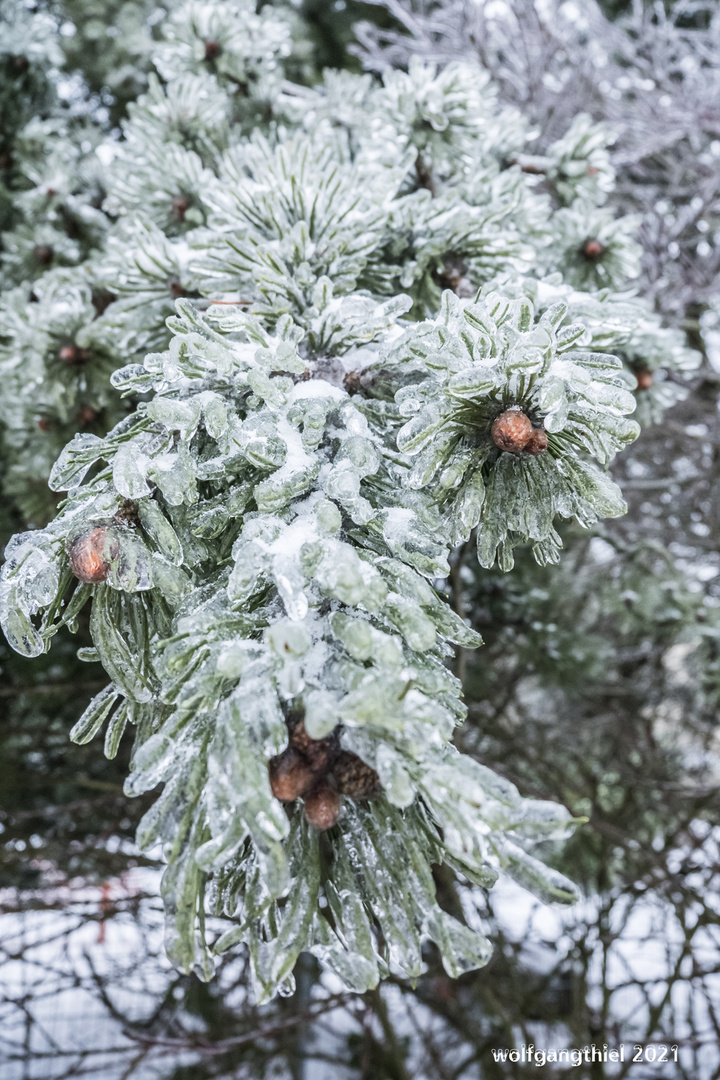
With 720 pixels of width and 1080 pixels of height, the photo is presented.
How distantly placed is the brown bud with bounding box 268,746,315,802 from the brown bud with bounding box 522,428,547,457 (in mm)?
360

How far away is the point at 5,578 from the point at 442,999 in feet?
9.02

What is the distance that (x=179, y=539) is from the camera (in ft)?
2.42

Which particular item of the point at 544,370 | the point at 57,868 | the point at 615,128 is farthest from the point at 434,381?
the point at 57,868

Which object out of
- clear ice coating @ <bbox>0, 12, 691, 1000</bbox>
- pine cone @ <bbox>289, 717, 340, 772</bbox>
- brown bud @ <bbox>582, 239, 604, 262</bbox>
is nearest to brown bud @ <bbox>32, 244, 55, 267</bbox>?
clear ice coating @ <bbox>0, 12, 691, 1000</bbox>

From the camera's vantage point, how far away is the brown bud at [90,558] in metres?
0.67

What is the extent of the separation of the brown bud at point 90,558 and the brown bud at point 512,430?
0.39 metres

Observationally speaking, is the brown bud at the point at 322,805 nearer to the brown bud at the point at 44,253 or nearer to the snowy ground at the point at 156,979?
the snowy ground at the point at 156,979

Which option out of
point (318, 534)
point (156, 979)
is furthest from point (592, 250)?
point (156, 979)

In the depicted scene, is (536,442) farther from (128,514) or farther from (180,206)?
(180,206)

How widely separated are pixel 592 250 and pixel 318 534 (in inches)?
40.1

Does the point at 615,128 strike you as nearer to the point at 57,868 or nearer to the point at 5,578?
the point at 5,578

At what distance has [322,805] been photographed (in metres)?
0.57

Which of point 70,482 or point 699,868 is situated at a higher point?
point 70,482

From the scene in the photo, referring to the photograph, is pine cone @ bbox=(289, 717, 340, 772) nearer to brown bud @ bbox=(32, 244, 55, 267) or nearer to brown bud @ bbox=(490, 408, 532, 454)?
brown bud @ bbox=(490, 408, 532, 454)
